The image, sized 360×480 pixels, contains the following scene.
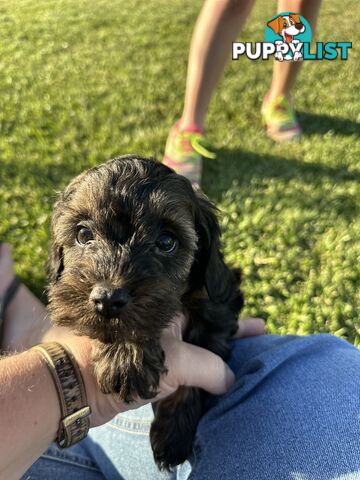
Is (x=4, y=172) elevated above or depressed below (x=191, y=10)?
below

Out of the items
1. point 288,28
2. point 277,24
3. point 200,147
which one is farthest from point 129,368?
point 277,24

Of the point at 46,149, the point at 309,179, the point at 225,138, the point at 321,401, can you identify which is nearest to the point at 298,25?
the point at 225,138

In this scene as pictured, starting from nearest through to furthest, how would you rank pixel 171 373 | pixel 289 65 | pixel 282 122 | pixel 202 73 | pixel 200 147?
pixel 171 373 < pixel 202 73 < pixel 200 147 < pixel 289 65 < pixel 282 122

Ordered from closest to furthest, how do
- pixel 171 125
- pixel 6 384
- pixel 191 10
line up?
1. pixel 6 384
2. pixel 171 125
3. pixel 191 10

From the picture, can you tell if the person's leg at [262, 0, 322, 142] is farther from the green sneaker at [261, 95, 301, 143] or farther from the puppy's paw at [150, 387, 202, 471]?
the puppy's paw at [150, 387, 202, 471]

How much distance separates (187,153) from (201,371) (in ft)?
9.75

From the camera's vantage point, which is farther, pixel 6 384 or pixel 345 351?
pixel 345 351

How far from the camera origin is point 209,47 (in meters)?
4.42

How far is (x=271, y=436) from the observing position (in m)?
1.76

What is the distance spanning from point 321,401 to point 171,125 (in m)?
4.21

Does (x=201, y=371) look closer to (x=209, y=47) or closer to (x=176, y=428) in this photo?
(x=176, y=428)

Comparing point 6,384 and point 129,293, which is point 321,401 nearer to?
point 129,293

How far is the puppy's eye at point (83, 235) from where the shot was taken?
2.16 m

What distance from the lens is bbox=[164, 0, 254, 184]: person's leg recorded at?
4281 millimetres
